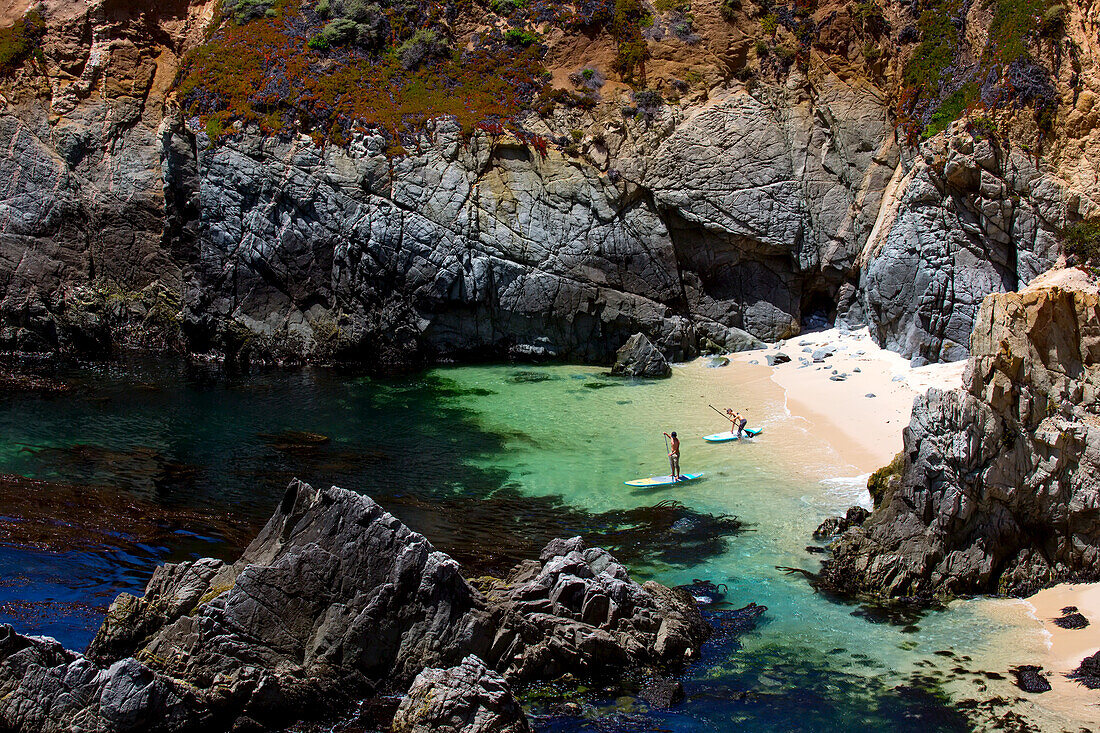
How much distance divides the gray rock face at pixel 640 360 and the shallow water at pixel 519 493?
1.10 meters

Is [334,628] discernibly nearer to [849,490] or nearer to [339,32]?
[849,490]

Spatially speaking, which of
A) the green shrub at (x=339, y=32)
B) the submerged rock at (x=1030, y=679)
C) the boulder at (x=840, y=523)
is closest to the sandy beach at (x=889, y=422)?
the submerged rock at (x=1030, y=679)

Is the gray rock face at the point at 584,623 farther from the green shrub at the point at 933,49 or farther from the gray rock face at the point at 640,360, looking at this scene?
the green shrub at the point at 933,49

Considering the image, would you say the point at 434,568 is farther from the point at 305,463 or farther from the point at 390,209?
the point at 390,209

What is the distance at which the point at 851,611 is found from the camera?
46.8 feet

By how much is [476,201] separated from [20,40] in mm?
26601

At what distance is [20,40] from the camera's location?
4047cm

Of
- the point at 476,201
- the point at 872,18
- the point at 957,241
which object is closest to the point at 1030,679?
the point at 957,241

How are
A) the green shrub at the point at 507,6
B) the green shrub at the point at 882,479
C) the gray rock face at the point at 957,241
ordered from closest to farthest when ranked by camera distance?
the green shrub at the point at 882,479, the gray rock face at the point at 957,241, the green shrub at the point at 507,6

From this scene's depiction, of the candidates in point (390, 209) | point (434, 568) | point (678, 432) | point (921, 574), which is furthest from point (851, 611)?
point (390, 209)

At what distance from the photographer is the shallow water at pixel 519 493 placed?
12.1 m

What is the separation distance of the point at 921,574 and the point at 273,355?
3062cm

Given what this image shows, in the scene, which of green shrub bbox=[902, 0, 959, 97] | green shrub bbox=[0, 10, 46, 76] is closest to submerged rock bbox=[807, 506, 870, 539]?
green shrub bbox=[902, 0, 959, 97]

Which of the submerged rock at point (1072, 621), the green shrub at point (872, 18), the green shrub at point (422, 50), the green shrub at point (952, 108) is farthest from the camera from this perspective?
the green shrub at point (422, 50)
